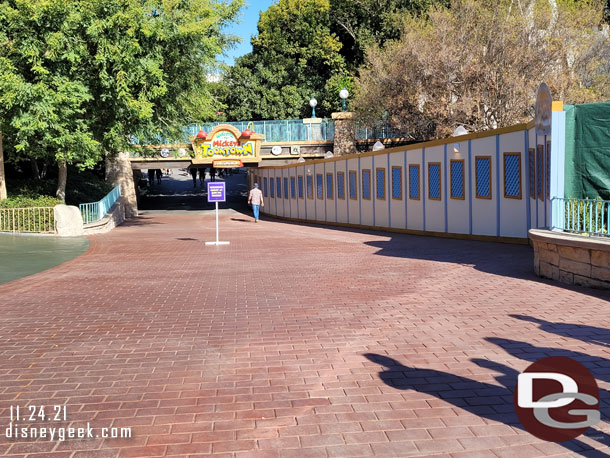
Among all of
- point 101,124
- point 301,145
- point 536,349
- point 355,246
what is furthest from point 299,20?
point 536,349

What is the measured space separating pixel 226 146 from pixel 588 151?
27.2 meters

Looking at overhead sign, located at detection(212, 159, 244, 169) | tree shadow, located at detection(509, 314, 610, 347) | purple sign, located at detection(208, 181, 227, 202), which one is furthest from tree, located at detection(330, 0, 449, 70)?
tree shadow, located at detection(509, 314, 610, 347)

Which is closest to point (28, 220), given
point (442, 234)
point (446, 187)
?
point (442, 234)

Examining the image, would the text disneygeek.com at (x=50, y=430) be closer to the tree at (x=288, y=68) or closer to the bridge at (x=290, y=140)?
the bridge at (x=290, y=140)

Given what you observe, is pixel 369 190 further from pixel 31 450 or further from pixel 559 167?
pixel 31 450

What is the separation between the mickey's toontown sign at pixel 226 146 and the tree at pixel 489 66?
27.4ft

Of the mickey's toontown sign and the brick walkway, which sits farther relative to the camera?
the mickey's toontown sign

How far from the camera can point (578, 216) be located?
33.6ft

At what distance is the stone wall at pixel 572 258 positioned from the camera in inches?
375

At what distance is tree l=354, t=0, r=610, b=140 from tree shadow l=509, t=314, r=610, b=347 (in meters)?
22.6

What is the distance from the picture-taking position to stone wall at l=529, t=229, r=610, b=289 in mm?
9514

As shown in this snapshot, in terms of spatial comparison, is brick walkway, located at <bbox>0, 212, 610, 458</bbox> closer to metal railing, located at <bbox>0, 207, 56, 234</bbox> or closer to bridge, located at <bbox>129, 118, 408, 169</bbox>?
metal railing, located at <bbox>0, 207, 56, 234</bbox>

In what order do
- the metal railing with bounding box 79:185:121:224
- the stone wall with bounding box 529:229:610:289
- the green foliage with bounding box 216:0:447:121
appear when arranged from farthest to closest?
the green foliage with bounding box 216:0:447:121 < the metal railing with bounding box 79:185:121:224 < the stone wall with bounding box 529:229:610:289

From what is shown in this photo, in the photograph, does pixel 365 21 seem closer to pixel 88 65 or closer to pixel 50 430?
pixel 88 65
